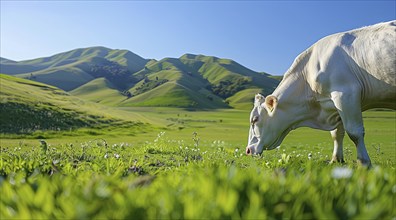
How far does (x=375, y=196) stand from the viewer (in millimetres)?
2994

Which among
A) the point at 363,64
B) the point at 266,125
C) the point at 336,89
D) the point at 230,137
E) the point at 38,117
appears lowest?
the point at 230,137

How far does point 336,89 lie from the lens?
8633 mm

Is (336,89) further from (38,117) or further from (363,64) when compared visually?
(38,117)

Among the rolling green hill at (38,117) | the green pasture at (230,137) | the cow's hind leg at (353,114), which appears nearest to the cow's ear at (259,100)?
the cow's hind leg at (353,114)

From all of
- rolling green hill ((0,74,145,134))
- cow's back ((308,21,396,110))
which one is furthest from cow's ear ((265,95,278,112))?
rolling green hill ((0,74,145,134))

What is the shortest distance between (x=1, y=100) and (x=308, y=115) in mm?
38267

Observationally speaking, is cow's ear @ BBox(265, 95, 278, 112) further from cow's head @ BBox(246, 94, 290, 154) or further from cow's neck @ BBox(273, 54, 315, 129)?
cow's neck @ BBox(273, 54, 315, 129)

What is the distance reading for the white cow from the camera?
27.4ft

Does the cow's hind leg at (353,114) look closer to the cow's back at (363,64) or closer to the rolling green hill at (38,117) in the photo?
the cow's back at (363,64)

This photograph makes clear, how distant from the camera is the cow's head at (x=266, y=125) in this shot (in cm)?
1026

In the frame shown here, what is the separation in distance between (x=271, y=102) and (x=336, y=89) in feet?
6.40

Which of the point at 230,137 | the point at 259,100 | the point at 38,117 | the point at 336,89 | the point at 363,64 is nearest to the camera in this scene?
the point at 363,64

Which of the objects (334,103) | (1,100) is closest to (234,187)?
(334,103)

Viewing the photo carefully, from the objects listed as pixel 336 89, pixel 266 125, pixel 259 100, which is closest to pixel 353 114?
pixel 336 89
